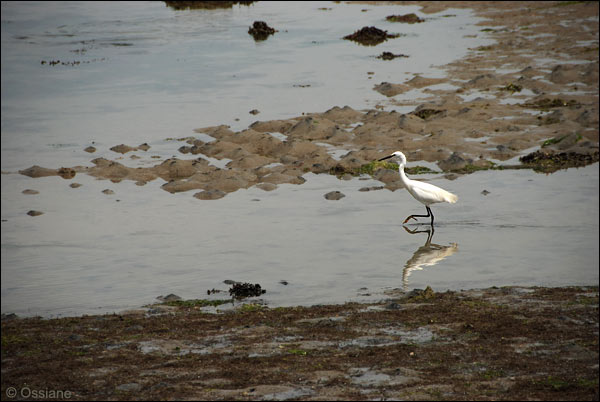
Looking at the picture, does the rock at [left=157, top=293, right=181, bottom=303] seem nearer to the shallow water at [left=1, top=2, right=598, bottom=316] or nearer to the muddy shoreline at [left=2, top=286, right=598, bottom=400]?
the shallow water at [left=1, top=2, right=598, bottom=316]

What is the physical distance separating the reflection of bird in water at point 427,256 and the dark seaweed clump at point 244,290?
2719mm

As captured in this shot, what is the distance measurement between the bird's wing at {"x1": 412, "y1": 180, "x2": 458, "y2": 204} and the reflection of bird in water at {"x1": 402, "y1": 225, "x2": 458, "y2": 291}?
3.81ft

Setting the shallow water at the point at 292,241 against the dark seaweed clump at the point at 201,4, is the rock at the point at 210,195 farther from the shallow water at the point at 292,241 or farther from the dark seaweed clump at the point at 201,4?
the dark seaweed clump at the point at 201,4

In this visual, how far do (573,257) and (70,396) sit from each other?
1003 cm

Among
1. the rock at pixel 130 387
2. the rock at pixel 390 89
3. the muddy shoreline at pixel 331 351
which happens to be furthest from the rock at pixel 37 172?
the rock at pixel 130 387

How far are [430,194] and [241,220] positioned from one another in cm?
463

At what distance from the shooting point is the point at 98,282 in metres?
15.2

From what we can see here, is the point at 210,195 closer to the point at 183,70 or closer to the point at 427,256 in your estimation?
the point at 427,256

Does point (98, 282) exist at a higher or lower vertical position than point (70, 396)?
lower

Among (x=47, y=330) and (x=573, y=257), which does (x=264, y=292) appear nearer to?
(x=47, y=330)

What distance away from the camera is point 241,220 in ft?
63.1

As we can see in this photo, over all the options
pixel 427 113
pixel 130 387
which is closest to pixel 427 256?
pixel 130 387

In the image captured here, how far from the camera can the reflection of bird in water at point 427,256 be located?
15156 millimetres

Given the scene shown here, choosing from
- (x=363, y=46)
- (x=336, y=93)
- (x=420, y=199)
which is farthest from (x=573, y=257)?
(x=363, y=46)
